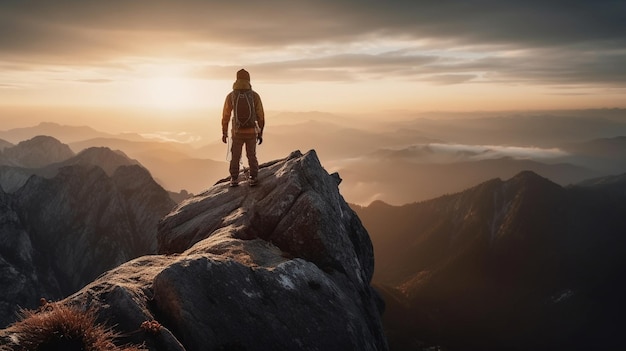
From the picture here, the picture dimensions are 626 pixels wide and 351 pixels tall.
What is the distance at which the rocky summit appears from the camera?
12.5 metres

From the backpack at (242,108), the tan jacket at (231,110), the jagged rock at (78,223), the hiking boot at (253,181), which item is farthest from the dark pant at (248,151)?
the jagged rock at (78,223)

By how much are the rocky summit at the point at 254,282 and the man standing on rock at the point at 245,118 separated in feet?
7.91

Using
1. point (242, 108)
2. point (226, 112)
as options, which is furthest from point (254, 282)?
point (226, 112)

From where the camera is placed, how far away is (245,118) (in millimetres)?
25172

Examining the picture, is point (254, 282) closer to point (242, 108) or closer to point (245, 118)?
point (245, 118)

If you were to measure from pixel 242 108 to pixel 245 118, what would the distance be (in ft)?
2.27

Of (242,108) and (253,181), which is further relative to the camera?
(253,181)

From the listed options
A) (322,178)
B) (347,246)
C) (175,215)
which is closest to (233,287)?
(347,246)

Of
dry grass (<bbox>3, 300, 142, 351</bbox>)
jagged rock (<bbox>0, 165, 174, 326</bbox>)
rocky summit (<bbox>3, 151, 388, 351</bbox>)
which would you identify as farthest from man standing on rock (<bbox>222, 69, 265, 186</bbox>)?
jagged rock (<bbox>0, 165, 174, 326</bbox>)

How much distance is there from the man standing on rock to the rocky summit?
241 cm

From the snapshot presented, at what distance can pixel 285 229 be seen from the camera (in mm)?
21641

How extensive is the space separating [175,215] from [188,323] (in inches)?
666

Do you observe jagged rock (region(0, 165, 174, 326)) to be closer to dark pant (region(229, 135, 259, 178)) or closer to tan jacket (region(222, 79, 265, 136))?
dark pant (region(229, 135, 259, 178))

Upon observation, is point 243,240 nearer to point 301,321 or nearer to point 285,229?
point 285,229
